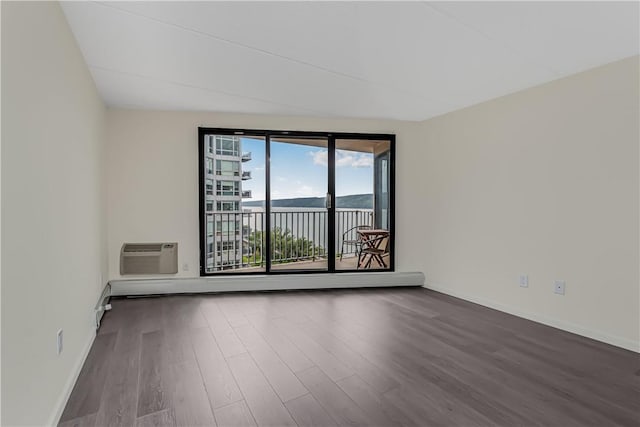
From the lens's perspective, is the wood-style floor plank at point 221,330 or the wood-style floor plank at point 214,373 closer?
the wood-style floor plank at point 214,373

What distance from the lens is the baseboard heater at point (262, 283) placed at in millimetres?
3945

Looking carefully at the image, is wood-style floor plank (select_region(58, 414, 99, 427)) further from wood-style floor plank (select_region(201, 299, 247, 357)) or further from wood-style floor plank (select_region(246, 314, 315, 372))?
wood-style floor plank (select_region(246, 314, 315, 372))

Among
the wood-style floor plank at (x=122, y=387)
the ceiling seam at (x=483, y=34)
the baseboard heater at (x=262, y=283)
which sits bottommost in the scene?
the wood-style floor plank at (x=122, y=387)

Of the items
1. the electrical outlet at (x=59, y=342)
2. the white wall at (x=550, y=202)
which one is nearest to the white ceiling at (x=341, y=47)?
the white wall at (x=550, y=202)

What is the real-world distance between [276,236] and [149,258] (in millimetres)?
2340

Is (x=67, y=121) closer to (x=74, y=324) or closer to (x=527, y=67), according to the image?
(x=74, y=324)

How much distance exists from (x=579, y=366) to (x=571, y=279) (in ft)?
2.98

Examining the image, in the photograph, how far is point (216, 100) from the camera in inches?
143

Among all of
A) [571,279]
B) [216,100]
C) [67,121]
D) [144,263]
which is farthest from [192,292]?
[571,279]

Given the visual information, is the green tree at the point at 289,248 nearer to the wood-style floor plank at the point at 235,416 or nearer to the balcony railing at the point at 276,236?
the balcony railing at the point at 276,236

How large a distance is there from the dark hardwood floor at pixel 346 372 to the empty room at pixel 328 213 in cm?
2


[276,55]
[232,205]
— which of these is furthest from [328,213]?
[276,55]

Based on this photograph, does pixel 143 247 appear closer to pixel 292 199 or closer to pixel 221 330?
pixel 221 330

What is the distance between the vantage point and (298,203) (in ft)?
19.5
